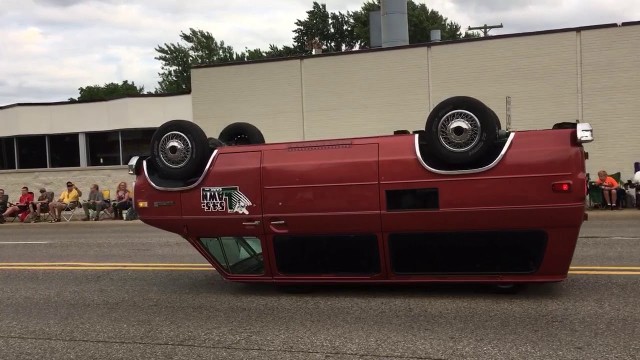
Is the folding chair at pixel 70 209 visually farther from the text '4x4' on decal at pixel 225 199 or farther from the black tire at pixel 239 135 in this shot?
the text '4x4' on decal at pixel 225 199

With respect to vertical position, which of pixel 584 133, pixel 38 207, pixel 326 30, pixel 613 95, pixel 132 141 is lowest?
pixel 38 207

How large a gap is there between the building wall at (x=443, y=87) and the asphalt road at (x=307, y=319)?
11.1 meters

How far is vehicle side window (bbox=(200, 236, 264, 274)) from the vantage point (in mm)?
6293

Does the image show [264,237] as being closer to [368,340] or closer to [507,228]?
[368,340]

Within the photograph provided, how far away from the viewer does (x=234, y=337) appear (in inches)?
197

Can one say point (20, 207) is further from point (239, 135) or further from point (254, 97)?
point (239, 135)

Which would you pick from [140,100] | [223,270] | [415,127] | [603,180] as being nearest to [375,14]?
[415,127]

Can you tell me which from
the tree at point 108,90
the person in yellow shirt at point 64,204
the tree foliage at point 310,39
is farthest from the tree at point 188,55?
the person in yellow shirt at point 64,204

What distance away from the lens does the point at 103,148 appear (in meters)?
23.1

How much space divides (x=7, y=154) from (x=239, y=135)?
20596 millimetres

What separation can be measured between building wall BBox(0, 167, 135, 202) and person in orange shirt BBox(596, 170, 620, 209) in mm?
16510

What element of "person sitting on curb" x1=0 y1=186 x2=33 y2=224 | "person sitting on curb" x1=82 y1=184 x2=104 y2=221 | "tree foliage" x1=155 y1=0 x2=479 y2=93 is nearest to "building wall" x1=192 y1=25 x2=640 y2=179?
"person sitting on curb" x1=82 y1=184 x2=104 y2=221

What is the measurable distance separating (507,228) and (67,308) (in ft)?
15.8

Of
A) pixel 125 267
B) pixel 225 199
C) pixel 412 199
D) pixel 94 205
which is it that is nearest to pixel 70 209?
pixel 94 205
